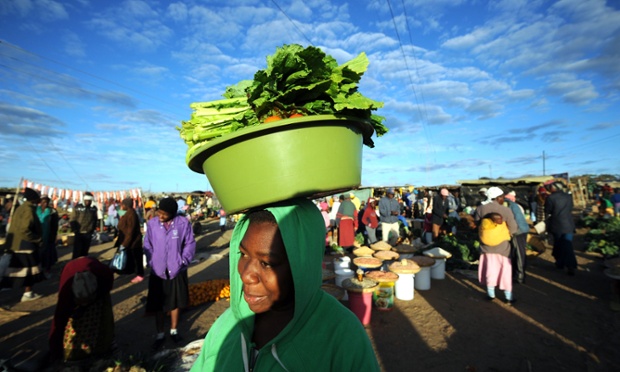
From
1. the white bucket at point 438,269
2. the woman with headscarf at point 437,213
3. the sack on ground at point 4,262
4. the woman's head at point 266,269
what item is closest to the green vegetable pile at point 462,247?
the woman with headscarf at point 437,213

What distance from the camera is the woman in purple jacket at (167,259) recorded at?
4.32 m

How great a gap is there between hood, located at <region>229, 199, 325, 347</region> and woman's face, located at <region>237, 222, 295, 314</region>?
79mm

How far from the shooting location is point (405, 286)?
660 centimetres

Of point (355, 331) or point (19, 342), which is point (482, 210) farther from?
point (19, 342)

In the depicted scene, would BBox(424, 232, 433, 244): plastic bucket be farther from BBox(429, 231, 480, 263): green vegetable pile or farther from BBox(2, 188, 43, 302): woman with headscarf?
BBox(2, 188, 43, 302): woman with headscarf

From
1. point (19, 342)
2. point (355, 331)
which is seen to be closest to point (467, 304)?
point (355, 331)

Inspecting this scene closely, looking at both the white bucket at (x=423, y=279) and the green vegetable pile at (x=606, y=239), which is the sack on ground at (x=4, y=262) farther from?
the green vegetable pile at (x=606, y=239)

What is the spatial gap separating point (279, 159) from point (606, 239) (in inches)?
546

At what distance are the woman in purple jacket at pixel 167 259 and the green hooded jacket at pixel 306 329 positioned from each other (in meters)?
3.36

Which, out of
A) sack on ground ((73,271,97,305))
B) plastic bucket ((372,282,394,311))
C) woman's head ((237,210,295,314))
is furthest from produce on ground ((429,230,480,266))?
woman's head ((237,210,295,314))

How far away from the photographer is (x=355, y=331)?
120 cm

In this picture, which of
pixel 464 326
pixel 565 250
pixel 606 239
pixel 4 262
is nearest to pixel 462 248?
pixel 565 250

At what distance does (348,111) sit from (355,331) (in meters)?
0.89

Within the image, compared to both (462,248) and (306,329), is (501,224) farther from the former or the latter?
(306,329)
